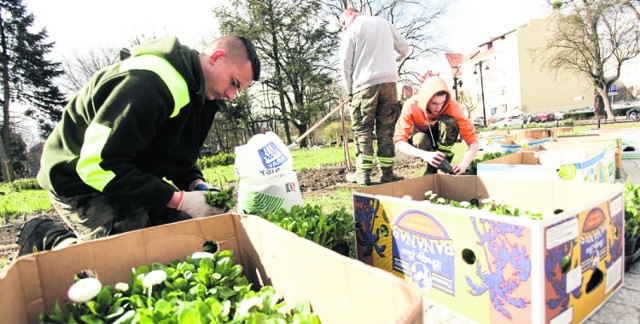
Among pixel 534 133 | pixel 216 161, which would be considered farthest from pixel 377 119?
pixel 216 161

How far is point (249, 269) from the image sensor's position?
1517 millimetres

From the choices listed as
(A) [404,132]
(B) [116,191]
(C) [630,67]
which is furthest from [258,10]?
(C) [630,67]

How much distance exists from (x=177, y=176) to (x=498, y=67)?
54.5 meters

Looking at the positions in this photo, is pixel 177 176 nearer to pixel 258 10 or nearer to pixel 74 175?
pixel 74 175

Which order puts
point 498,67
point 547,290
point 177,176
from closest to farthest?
point 547,290 → point 177,176 → point 498,67

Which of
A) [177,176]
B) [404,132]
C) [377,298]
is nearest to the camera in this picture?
[377,298]

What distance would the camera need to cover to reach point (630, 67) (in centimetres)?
4131

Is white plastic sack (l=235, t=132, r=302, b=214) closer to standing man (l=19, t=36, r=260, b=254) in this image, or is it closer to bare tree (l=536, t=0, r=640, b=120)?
standing man (l=19, t=36, r=260, b=254)

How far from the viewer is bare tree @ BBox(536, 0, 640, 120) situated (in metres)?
21.5

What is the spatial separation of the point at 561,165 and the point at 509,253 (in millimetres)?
2208

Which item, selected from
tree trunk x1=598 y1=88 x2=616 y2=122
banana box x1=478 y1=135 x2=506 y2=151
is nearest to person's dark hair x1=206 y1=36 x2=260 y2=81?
banana box x1=478 y1=135 x2=506 y2=151

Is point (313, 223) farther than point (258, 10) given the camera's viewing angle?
No

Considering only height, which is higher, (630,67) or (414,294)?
(630,67)

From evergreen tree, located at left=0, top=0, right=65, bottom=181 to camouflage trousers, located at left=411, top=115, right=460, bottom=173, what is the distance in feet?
78.8
